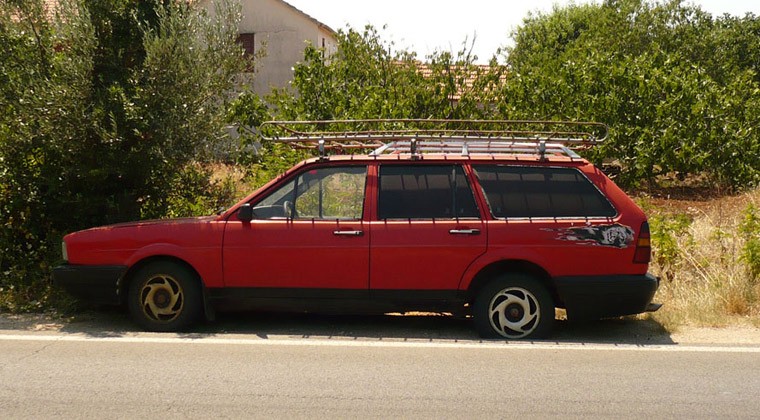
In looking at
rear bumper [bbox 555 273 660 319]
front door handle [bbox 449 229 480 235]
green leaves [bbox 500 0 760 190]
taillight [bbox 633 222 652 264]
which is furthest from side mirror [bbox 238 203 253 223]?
green leaves [bbox 500 0 760 190]

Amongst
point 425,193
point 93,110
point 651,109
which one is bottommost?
point 425,193

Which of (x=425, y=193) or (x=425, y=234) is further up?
(x=425, y=193)

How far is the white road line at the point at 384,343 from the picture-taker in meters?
7.78

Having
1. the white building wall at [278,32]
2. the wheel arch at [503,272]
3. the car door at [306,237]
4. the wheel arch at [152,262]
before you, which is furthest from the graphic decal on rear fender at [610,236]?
the white building wall at [278,32]

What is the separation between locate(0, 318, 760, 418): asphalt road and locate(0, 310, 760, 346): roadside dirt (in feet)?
0.28

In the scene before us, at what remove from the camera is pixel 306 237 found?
808 cm

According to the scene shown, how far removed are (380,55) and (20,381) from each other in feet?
32.3

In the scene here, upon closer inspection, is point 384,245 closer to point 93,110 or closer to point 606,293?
point 606,293

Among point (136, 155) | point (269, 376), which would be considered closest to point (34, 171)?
point (136, 155)

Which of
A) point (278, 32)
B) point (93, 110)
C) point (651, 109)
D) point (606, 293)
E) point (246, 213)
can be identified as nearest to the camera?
point (606, 293)

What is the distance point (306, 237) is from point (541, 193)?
82.2 inches

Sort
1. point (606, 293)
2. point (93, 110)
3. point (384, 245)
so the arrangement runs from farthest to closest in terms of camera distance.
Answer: point (93, 110), point (384, 245), point (606, 293)

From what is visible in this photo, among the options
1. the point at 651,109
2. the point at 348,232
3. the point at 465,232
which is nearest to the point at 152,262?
the point at 348,232

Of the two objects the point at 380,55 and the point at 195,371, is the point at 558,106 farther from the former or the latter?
the point at 195,371
